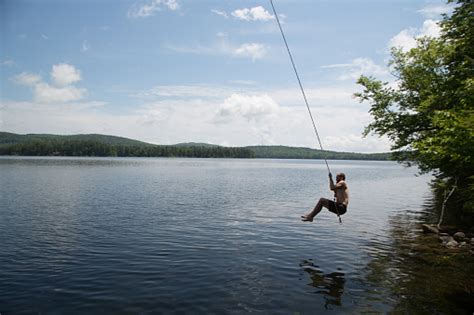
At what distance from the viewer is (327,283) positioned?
13555 mm

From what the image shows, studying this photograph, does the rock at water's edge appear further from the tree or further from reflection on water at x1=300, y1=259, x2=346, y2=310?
reflection on water at x1=300, y1=259, x2=346, y2=310

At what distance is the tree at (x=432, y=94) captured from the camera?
66.3ft

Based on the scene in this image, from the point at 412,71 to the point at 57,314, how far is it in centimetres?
3050

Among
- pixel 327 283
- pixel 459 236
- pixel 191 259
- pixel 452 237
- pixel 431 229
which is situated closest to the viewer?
pixel 327 283

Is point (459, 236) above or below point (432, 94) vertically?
below

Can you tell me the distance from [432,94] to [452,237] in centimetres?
1029

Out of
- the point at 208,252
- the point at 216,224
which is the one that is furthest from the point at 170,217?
the point at 208,252

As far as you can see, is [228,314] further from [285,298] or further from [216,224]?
[216,224]

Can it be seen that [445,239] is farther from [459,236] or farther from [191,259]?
[191,259]

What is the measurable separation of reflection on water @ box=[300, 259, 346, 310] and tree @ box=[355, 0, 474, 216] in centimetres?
752

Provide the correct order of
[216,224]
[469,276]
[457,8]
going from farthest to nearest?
[216,224] < [457,8] < [469,276]

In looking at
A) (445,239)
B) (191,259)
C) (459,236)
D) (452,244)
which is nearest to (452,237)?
(459,236)

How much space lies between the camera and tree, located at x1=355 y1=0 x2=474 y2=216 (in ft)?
66.3

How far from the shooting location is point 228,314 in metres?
10.6
